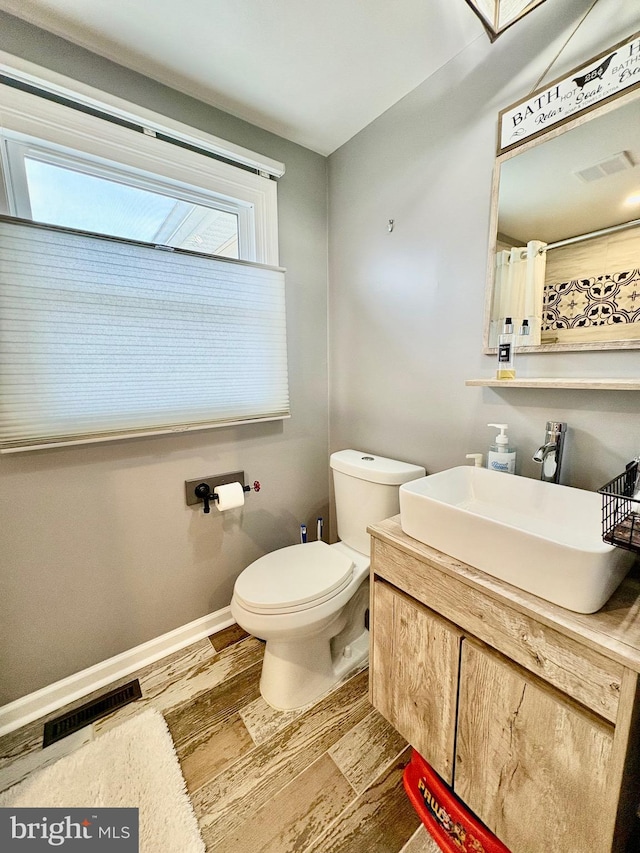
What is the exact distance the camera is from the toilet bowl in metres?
1.16

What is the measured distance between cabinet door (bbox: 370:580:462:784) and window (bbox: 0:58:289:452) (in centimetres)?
98

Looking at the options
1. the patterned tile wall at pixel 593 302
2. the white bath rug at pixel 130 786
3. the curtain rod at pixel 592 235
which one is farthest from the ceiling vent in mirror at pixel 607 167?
the white bath rug at pixel 130 786

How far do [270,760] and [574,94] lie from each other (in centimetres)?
216

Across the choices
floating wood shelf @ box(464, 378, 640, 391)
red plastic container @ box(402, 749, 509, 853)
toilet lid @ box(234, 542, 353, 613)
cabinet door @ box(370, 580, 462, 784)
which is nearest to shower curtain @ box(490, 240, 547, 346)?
floating wood shelf @ box(464, 378, 640, 391)

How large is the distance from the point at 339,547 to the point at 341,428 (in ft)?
1.99

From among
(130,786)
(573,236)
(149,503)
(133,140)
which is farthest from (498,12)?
(130,786)

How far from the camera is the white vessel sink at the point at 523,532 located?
24.8 inches

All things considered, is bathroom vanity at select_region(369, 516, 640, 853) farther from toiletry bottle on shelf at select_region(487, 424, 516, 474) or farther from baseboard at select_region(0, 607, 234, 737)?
baseboard at select_region(0, 607, 234, 737)

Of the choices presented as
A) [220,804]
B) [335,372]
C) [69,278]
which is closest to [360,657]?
[220,804]

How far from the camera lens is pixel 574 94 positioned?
36.3 inches

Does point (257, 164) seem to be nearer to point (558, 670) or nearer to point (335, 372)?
point (335, 372)

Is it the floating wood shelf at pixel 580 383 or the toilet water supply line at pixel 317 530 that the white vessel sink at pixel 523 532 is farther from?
the toilet water supply line at pixel 317 530

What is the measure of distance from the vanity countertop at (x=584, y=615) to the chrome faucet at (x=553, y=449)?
0.94 feet

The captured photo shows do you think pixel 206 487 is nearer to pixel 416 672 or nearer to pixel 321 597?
pixel 321 597
